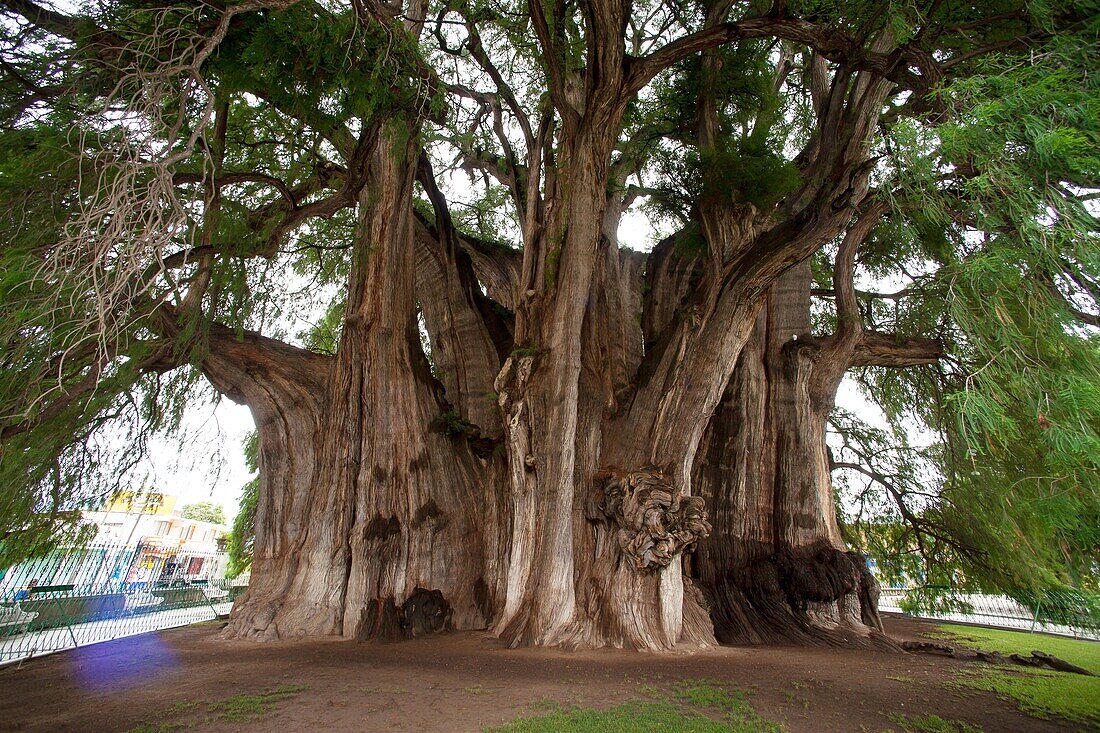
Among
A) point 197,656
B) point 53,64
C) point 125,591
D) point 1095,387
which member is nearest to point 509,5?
point 53,64

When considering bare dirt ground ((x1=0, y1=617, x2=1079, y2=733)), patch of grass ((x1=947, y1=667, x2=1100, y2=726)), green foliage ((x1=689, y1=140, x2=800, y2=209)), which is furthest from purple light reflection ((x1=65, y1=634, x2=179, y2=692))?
green foliage ((x1=689, y1=140, x2=800, y2=209))

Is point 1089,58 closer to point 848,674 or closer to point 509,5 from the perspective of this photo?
point 848,674

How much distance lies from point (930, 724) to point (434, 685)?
2775 mm

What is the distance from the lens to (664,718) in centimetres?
283

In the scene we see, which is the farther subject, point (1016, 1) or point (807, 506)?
point (807, 506)

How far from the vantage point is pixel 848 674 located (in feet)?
12.7

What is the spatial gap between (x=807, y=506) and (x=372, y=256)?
590cm

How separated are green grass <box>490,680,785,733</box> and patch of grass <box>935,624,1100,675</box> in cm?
381

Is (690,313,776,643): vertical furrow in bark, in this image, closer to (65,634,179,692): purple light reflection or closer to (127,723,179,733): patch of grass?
(127,723,179,733): patch of grass

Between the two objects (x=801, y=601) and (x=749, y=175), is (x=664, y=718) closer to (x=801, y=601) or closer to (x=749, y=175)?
(x=801, y=601)

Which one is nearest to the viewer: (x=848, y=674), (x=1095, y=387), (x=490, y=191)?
(x=1095, y=387)

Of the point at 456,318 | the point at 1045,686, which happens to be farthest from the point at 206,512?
the point at 1045,686

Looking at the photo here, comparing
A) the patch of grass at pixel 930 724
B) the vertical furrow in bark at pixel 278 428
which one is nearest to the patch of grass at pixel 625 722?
the patch of grass at pixel 930 724

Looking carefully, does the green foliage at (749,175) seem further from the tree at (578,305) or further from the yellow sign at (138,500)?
the yellow sign at (138,500)
